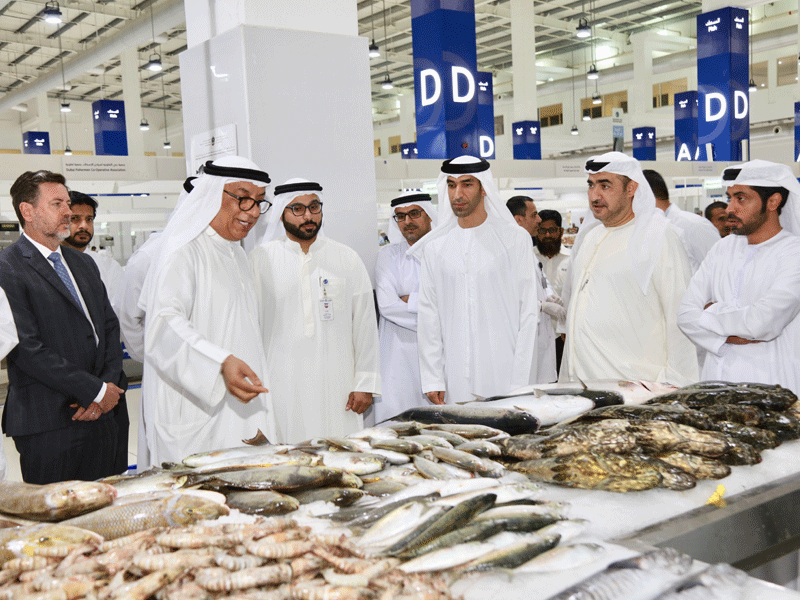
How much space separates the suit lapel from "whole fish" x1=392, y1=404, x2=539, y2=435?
63.6 inches

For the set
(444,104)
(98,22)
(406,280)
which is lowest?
(406,280)

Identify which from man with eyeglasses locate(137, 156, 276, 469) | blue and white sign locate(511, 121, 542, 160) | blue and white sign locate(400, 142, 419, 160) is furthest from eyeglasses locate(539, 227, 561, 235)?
blue and white sign locate(400, 142, 419, 160)

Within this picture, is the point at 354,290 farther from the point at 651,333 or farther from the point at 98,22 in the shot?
the point at 98,22

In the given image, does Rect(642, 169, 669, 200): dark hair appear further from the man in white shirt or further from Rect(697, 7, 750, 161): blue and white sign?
Rect(697, 7, 750, 161): blue and white sign

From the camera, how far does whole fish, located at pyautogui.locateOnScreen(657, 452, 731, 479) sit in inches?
61.9

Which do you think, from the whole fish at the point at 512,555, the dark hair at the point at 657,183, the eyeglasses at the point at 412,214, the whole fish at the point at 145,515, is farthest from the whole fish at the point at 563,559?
the dark hair at the point at 657,183

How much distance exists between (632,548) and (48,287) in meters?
2.49

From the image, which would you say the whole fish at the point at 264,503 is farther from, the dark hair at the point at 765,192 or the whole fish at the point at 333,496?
the dark hair at the point at 765,192

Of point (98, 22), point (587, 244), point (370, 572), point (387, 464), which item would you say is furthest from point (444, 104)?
point (98, 22)

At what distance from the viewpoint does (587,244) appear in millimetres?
3492

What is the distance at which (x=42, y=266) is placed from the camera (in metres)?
2.88

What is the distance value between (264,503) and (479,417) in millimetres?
744

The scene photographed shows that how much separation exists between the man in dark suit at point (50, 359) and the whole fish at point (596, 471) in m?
1.95

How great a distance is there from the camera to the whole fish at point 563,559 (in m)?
1.13
